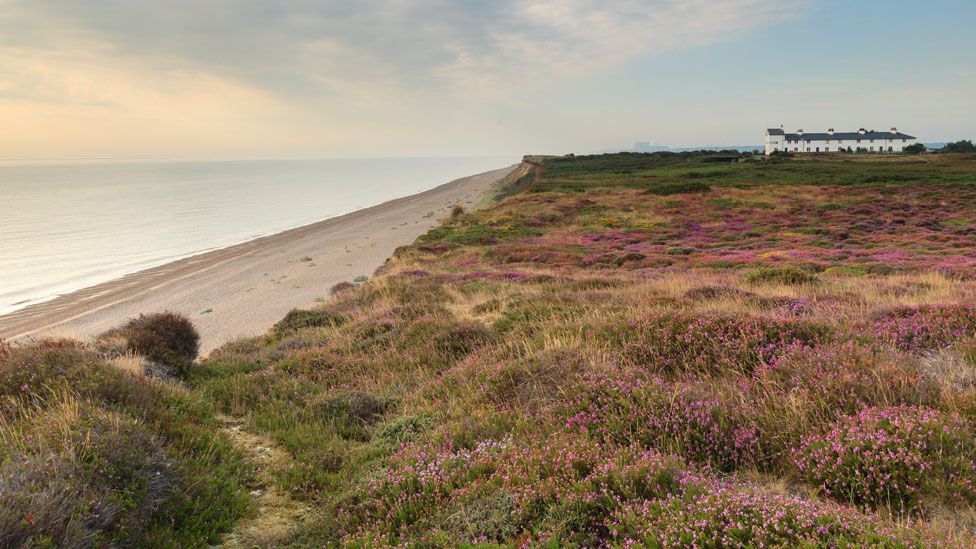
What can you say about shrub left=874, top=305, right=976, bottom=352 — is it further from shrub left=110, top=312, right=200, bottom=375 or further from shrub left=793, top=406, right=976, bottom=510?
shrub left=110, top=312, right=200, bottom=375

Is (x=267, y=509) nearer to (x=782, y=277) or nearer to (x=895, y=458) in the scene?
(x=895, y=458)

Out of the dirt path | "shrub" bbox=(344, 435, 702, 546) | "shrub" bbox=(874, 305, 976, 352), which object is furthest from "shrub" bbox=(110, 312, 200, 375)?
"shrub" bbox=(874, 305, 976, 352)

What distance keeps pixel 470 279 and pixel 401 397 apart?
475 inches

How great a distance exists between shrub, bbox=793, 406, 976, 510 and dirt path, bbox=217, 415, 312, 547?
487 centimetres

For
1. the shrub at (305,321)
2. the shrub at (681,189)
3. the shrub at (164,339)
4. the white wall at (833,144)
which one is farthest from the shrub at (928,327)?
the white wall at (833,144)

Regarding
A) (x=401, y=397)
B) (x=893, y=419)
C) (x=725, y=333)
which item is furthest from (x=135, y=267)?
(x=893, y=419)

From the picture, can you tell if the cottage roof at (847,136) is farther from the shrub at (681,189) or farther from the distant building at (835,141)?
the shrub at (681,189)

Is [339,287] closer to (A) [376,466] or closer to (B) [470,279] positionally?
(B) [470,279]

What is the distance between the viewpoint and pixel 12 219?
7075cm

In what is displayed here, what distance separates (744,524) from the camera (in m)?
3.56

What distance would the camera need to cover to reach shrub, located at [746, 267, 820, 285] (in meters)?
15.6

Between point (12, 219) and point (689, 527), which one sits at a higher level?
point (12, 219)

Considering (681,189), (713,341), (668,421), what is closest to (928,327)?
(713,341)

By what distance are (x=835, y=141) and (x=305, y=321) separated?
190387mm
